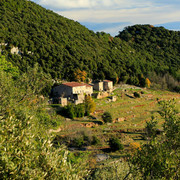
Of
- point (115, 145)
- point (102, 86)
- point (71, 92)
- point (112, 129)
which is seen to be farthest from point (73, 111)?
point (102, 86)

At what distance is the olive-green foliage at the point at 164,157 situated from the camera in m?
7.75

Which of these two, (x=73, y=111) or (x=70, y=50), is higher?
(x=70, y=50)

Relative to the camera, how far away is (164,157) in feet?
26.6

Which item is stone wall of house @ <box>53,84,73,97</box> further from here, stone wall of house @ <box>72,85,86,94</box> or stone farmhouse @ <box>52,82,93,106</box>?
stone wall of house @ <box>72,85,86,94</box>

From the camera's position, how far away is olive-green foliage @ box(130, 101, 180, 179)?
7.75 m

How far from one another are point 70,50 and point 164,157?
6358 centimetres

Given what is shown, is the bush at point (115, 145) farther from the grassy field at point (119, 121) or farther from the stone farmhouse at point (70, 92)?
the stone farmhouse at point (70, 92)

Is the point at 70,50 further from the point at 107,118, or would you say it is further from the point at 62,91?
the point at 107,118

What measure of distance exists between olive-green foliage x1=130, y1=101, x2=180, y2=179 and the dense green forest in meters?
45.8

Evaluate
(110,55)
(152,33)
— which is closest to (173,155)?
(110,55)

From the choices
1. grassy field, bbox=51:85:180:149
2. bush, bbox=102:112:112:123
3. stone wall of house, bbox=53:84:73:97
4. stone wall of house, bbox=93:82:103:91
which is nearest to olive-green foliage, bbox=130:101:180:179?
grassy field, bbox=51:85:180:149

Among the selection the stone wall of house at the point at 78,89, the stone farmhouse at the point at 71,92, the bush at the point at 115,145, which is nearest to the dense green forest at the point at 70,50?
the stone farmhouse at the point at 71,92

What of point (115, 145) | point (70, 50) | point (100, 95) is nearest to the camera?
point (115, 145)

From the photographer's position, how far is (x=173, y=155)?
8.23 metres
